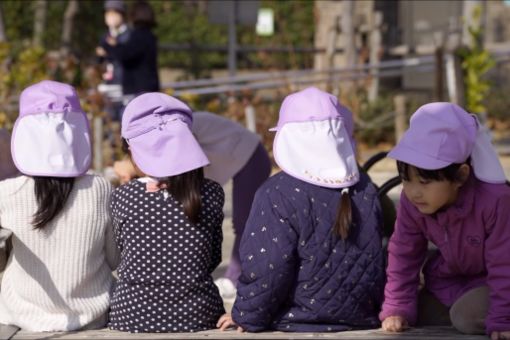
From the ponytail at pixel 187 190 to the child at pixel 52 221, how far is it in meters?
0.28

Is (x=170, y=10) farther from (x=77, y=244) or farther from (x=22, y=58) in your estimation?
(x=77, y=244)

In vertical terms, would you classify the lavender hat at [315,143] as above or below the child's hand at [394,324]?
above

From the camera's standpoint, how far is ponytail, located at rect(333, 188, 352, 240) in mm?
3571

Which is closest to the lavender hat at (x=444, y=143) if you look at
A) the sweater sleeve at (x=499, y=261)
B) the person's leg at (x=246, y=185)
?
the sweater sleeve at (x=499, y=261)

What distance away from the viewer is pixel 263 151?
5.32 metres

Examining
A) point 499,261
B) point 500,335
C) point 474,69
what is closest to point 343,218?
point 499,261

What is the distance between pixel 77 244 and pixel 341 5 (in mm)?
11926

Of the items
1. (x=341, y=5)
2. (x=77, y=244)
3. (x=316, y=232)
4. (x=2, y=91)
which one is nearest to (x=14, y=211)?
(x=77, y=244)

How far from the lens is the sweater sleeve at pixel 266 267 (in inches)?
140

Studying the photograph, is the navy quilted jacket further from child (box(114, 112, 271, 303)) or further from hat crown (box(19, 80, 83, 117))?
child (box(114, 112, 271, 303))

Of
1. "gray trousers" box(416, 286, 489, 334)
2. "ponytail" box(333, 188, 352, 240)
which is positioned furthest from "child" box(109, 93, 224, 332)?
"gray trousers" box(416, 286, 489, 334)

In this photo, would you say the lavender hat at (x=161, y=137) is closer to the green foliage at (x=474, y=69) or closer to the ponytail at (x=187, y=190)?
the ponytail at (x=187, y=190)

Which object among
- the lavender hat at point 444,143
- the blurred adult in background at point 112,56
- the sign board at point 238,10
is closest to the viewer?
the lavender hat at point 444,143

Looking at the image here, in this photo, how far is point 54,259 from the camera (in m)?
3.80
